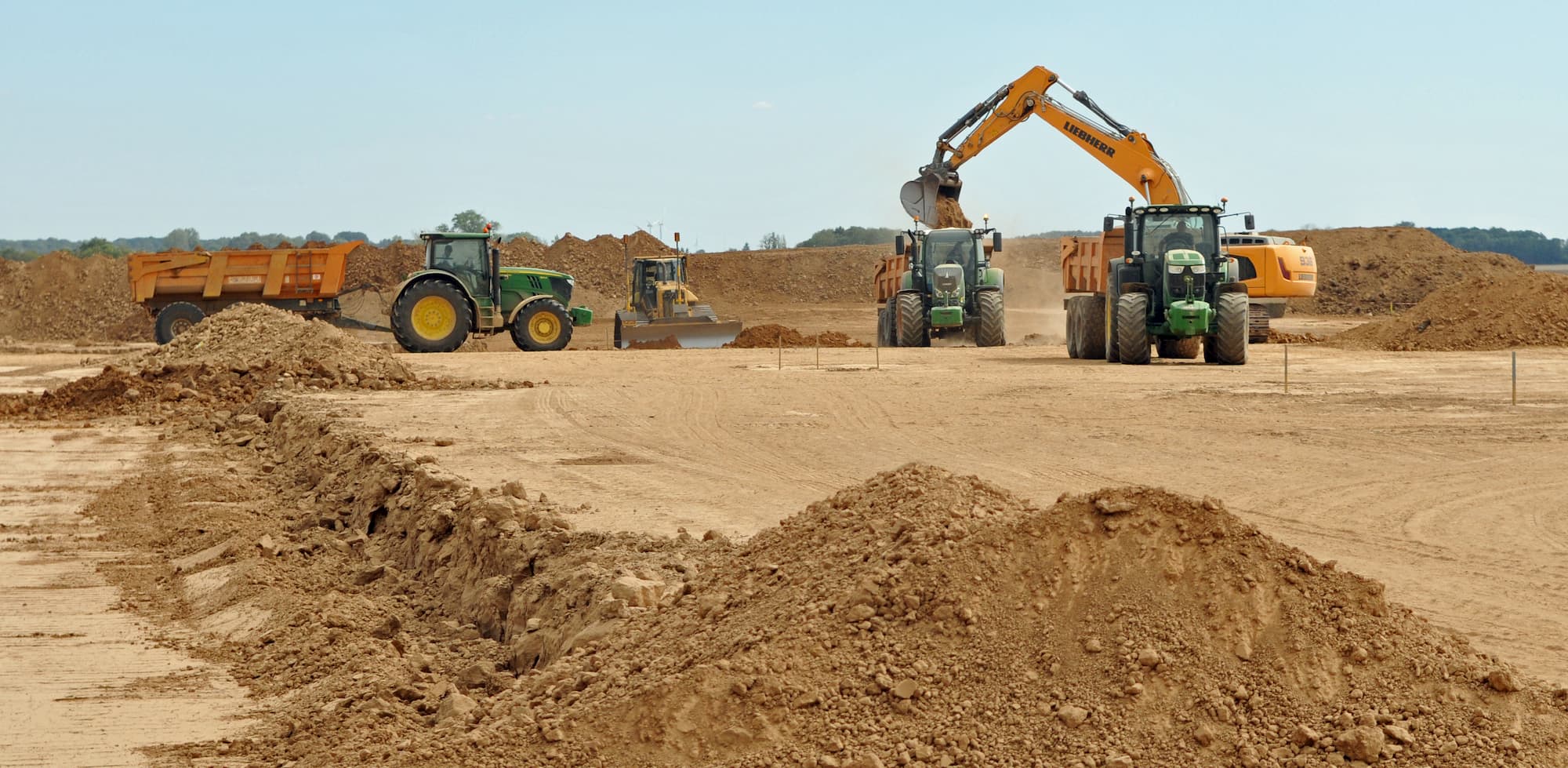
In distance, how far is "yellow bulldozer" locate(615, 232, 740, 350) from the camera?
31.2 metres

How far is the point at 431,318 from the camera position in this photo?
27.8 meters

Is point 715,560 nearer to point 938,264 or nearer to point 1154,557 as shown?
point 1154,557

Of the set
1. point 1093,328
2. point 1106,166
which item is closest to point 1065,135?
point 1106,166

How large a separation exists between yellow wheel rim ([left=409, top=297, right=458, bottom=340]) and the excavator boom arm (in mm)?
9940

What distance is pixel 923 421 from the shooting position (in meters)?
15.5

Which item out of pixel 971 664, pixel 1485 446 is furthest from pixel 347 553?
pixel 1485 446

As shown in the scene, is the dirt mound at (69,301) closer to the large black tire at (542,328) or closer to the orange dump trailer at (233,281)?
the orange dump trailer at (233,281)

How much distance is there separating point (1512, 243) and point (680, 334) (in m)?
94.2

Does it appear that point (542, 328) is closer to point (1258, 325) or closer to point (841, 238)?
point (1258, 325)

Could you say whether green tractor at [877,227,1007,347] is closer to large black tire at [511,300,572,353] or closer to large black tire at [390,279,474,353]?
large black tire at [511,300,572,353]

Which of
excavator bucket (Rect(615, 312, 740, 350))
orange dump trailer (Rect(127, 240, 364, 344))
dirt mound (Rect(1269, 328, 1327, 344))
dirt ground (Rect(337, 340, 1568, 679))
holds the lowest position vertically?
dirt ground (Rect(337, 340, 1568, 679))

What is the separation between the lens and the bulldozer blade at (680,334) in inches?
1215

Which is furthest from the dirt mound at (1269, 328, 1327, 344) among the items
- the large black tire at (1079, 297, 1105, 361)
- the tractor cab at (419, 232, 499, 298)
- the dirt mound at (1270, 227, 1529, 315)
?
the dirt mound at (1270, 227, 1529, 315)

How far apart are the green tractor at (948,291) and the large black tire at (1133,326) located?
221 inches
